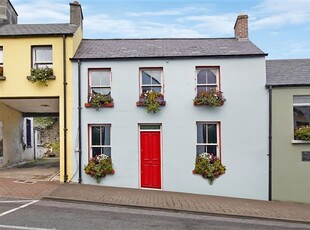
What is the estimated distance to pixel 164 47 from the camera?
1566 cm

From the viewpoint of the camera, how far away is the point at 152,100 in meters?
14.0

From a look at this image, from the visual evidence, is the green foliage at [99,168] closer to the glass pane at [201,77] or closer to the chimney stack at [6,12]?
the glass pane at [201,77]

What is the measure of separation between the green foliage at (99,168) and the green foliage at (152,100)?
2681 millimetres

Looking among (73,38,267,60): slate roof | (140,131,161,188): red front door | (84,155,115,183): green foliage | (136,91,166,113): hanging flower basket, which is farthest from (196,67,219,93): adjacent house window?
(84,155,115,183): green foliage

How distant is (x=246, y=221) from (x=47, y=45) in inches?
408

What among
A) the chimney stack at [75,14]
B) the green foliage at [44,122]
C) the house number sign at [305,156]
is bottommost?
the house number sign at [305,156]

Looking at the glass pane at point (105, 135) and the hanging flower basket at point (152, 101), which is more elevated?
the hanging flower basket at point (152, 101)

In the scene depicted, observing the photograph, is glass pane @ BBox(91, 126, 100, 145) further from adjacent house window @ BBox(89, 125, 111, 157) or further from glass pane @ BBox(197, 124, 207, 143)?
glass pane @ BBox(197, 124, 207, 143)

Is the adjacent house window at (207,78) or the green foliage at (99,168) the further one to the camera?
the adjacent house window at (207,78)

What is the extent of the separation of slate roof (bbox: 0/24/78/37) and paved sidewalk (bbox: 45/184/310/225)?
6263 millimetres

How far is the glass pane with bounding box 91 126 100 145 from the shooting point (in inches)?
567

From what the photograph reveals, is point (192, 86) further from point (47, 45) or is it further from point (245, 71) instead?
point (47, 45)

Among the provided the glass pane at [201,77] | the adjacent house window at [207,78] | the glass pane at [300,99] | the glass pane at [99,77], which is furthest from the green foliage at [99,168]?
the glass pane at [300,99]

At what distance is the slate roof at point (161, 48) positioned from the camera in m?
14.4
